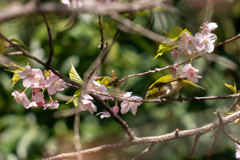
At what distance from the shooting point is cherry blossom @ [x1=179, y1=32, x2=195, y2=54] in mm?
295

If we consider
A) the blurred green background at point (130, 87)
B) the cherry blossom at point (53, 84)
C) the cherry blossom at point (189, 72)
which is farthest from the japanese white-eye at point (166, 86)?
the blurred green background at point (130, 87)

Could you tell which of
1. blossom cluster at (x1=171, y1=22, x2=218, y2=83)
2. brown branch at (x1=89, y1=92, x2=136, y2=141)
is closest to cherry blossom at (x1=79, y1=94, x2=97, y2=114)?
brown branch at (x1=89, y1=92, x2=136, y2=141)

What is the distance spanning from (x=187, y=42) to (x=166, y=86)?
94mm

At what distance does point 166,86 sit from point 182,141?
0.63 metres

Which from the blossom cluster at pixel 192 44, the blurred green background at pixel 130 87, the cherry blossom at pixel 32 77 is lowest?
the blurred green background at pixel 130 87

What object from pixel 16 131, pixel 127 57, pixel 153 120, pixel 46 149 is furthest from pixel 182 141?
pixel 16 131

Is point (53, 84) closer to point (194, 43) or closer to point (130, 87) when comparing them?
point (194, 43)

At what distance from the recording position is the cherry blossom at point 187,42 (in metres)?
0.29

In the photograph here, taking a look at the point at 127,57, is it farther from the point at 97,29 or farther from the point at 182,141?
the point at 182,141

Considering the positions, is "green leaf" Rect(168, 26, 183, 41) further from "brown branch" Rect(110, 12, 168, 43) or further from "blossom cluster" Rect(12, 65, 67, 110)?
"blossom cluster" Rect(12, 65, 67, 110)

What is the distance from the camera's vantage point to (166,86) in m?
0.36

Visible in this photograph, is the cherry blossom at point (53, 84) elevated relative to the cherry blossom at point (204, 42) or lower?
lower

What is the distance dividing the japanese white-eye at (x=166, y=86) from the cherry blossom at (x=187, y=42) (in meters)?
0.06

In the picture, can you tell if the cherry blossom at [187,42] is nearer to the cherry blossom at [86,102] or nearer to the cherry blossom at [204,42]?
the cherry blossom at [204,42]
